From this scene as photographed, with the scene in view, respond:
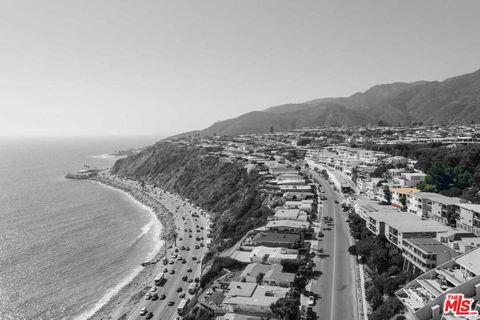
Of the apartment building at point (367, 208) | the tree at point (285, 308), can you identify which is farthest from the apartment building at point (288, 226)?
the tree at point (285, 308)

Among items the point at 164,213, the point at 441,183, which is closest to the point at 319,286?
the point at 441,183

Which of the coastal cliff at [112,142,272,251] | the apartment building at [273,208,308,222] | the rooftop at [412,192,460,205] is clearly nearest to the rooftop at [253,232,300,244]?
the apartment building at [273,208,308,222]

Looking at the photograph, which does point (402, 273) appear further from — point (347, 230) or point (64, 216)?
point (64, 216)

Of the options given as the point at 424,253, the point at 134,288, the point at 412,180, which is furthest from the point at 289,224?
the point at 412,180

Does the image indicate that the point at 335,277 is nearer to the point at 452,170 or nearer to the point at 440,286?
the point at 440,286

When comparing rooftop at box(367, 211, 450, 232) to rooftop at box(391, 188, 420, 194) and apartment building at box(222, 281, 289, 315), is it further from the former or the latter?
apartment building at box(222, 281, 289, 315)
